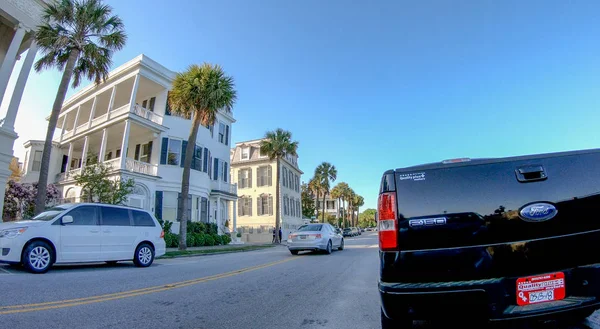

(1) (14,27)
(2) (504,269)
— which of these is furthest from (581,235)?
(1) (14,27)

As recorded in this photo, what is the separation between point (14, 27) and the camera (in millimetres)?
16422

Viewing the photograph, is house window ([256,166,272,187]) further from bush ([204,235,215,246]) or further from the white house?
bush ([204,235,215,246])

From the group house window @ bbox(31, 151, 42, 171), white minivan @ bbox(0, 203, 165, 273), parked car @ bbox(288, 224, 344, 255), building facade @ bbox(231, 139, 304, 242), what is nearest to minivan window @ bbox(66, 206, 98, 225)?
white minivan @ bbox(0, 203, 165, 273)

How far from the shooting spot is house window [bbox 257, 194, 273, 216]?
4434 centimetres

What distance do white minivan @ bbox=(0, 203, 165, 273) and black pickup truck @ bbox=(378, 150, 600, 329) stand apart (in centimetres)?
841

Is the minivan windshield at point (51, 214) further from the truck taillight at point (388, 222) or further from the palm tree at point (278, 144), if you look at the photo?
→ the palm tree at point (278, 144)

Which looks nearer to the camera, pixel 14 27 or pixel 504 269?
pixel 504 269

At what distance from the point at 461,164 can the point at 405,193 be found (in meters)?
0.57

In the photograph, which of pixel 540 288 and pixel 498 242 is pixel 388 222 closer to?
pixel 498 242

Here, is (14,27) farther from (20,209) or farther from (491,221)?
(491,221)

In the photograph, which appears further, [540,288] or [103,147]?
[103,147]

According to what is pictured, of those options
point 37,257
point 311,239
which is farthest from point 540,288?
point 311,239

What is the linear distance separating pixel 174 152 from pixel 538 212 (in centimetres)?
2509

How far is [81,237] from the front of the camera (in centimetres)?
871
